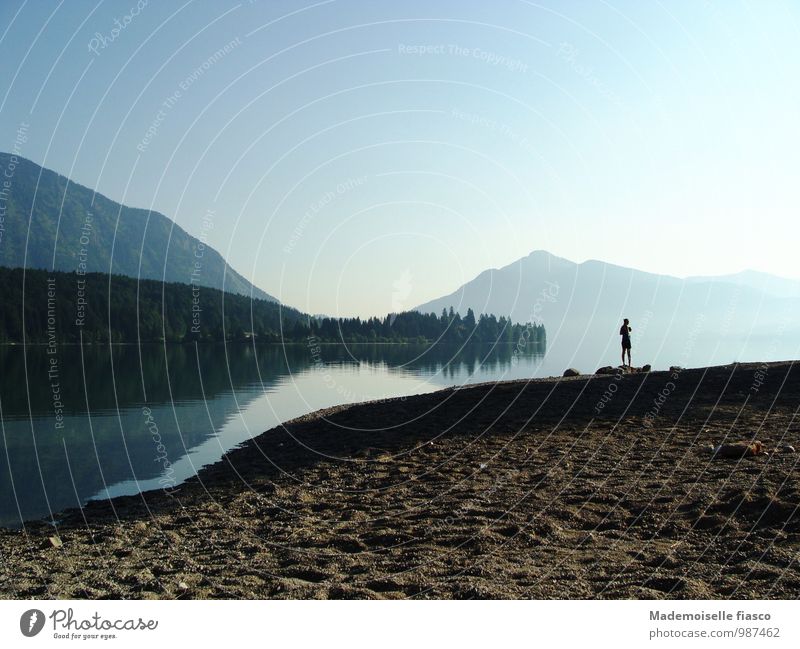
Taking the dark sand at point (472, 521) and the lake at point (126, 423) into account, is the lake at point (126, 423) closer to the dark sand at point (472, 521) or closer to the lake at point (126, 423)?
the lake at point (126, 423)

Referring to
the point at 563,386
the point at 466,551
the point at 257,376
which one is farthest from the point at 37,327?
the point at 466,551

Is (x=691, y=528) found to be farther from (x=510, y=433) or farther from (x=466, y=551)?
(x=510, y=433)

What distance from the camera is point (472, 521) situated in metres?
13.3

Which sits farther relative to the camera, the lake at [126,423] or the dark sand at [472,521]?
the lake at [126,423]

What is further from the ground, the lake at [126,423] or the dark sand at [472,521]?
the dark sand at [472,521]

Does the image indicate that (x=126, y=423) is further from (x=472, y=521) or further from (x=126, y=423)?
(x=472, y=521)
